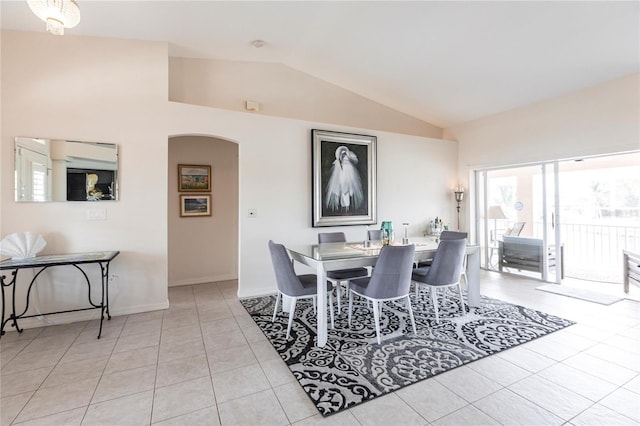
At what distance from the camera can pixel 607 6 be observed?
2795 mm

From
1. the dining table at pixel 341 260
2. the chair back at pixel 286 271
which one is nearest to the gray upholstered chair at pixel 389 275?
the dining table at pixel 341 260

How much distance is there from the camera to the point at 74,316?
3.27 m

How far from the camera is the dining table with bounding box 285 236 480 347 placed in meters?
2.64

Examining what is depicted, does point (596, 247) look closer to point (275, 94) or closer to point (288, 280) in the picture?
point (288, 280)

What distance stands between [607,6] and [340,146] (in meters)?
3.25

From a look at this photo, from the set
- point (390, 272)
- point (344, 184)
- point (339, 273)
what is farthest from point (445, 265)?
point (344, 184)

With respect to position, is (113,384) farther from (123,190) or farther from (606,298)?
(606,298)

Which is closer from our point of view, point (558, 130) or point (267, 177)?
point (267, 177)

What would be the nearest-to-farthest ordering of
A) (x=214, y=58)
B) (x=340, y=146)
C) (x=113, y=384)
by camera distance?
(x=113, y=384), (x=214, y=58), (x=340, y=146)

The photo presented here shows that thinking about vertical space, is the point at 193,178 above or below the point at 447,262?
above

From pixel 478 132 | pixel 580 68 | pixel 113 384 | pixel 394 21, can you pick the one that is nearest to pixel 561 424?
pixel 113 384

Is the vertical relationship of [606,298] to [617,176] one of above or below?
below

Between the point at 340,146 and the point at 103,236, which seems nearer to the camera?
the point at 103,236

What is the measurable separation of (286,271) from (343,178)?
2.37 meters
